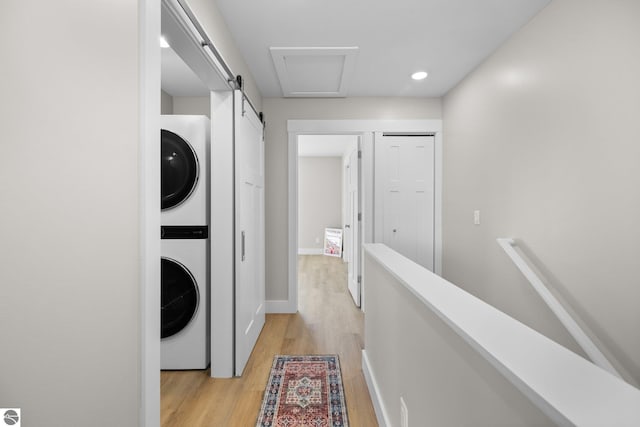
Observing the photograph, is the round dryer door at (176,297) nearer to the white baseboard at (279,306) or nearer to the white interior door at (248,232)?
the white interior door at (248,232)

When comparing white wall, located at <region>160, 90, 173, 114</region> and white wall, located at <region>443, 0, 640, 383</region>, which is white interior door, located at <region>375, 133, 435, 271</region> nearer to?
white wall, located at <region>443, 0, 640, 383</region>

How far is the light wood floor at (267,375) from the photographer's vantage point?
1.80 meters

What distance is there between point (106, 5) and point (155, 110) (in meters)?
0.28

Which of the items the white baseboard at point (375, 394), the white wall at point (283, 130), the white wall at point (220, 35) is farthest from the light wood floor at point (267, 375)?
the white wall at point (220, 35)

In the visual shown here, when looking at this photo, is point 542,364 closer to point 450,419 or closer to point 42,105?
point 450,419

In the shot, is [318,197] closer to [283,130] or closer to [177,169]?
[283,130]

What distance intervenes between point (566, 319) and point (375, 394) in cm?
109

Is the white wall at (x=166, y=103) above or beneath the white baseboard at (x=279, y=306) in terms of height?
above

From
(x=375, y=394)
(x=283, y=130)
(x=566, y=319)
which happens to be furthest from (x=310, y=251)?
(x=566, y=319)

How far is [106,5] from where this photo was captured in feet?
2.79

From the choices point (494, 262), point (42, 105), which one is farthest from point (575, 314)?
point (42, 105)

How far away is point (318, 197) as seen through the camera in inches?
305

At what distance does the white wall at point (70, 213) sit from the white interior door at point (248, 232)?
1258 mm

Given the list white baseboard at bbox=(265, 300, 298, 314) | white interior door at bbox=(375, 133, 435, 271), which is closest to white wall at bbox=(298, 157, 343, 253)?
white interior door at bbox=(375, 133, 435, 271)
